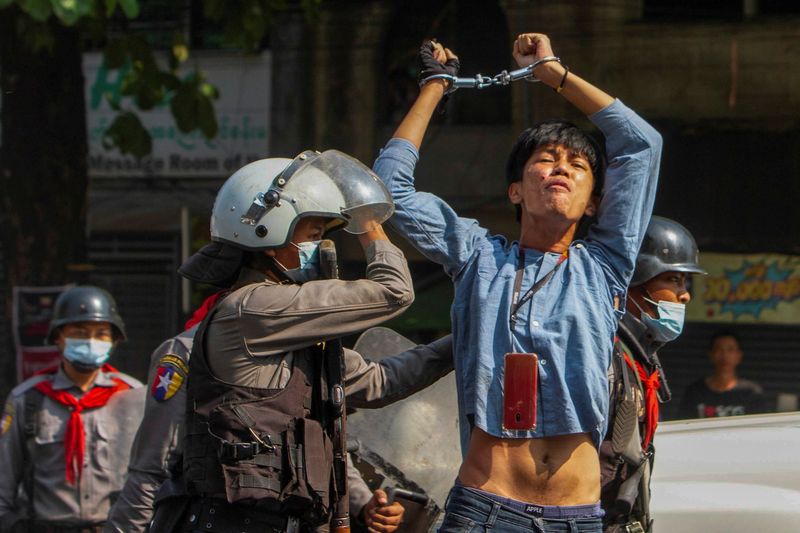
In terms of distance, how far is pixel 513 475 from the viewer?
10.5 ft

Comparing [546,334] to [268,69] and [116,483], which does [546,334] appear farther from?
[268,69]

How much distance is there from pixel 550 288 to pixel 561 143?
0.40 meters

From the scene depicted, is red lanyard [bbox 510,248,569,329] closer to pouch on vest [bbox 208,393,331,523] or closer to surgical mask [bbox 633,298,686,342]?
pouch on vest [bbox 208,393,331,523]

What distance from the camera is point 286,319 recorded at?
330cm

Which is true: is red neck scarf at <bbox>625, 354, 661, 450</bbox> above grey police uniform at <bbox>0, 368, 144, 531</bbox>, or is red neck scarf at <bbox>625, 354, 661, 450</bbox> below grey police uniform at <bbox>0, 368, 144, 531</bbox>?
above

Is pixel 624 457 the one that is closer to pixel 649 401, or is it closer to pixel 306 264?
pixel 649 401

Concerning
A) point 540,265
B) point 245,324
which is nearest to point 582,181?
point 540,265

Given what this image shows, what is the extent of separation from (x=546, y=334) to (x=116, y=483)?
345 centimetres

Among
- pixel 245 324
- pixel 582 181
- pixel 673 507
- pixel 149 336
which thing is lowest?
pixel 149 336

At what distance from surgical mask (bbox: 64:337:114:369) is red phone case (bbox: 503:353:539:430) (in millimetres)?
3420

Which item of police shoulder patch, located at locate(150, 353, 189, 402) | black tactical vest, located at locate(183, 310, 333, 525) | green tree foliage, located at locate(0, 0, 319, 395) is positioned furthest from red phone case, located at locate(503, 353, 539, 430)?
green tree foliage, located at locate(0, 0, 319, 395)

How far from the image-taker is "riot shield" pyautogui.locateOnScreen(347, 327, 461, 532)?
4.22 m

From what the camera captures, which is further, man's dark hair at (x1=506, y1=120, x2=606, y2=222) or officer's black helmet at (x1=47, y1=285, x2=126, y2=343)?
officer's black helmet at (x1=47, y1=285, x2=126, y2=343)

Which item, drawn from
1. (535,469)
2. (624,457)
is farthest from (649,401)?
(535,469)
